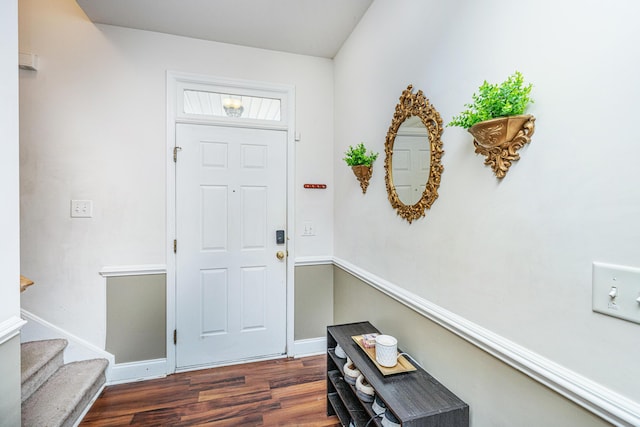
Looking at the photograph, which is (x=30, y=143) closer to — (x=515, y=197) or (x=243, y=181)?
(x=243, y=181)

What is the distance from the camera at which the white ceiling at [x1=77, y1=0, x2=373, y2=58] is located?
1947 mm

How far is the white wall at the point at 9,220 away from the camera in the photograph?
113cm

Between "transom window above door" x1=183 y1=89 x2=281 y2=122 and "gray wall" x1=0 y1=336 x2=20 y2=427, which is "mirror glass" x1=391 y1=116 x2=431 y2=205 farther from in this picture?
"gray wall" x1=0 y1=336 x2=20 y2=427

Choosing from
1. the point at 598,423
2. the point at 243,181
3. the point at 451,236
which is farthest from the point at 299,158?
the point at 598,423

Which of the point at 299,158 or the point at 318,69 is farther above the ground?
the point at 318,69

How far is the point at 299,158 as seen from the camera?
2578 mm

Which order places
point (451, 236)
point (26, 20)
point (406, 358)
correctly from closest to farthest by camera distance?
point (451, 236)
point (406, 358)
point (26, 20)

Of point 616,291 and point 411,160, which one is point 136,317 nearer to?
point 411,160

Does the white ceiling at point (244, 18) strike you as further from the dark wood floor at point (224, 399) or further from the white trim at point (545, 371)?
the dark wood floor at point (224, 399)

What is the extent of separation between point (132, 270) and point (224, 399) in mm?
1168

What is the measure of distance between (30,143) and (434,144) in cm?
264

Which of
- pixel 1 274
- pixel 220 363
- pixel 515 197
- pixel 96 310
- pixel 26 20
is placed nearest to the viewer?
pixel 515 197

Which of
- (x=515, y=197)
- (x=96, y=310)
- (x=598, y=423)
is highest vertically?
(x=515, y=197)

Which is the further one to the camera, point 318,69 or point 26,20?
point 318,69
